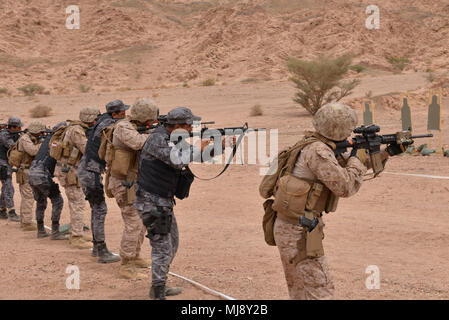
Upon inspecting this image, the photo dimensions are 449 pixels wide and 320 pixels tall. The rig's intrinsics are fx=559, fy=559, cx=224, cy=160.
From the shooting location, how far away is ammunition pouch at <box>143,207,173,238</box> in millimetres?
5172

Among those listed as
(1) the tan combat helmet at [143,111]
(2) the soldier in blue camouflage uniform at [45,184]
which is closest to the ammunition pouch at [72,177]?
(2) the soldier in blue camouflage uniform at [45,184]

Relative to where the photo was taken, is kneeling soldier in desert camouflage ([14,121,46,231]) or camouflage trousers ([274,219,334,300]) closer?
camouflage trousers ([274,219,334,300])

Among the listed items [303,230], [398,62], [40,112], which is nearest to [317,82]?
[40,112]

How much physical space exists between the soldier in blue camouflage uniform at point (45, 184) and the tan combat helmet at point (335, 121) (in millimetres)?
5088

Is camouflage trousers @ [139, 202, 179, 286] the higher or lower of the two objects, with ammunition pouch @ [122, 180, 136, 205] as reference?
lower

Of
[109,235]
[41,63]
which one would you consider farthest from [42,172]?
[41,63]

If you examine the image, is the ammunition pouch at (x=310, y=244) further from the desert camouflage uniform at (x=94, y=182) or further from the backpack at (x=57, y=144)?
the backpack at (x=57, y=144)

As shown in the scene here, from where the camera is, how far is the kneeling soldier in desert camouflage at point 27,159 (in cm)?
904

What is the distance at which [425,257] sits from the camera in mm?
6852

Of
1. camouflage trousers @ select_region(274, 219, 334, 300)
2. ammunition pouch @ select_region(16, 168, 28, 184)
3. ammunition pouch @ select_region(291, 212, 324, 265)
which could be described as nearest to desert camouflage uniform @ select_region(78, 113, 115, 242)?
ammunition pouch @ select_region(16, 168, 28, 184)

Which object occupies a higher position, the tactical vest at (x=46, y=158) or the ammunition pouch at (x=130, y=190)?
the tactical vest at (x=46, y=158)

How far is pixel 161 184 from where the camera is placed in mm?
5168

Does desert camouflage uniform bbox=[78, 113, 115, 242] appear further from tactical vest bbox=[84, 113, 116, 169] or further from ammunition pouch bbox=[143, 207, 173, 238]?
ammunition pouch bbox=[143, 207, 173, 238]

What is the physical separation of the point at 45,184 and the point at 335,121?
549 cm
